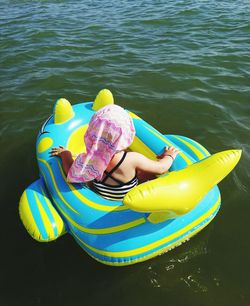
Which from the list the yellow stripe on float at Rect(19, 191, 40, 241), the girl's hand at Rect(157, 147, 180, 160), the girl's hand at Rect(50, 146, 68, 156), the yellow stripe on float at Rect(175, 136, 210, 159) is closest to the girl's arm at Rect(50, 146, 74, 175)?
the girl's hand at Rect(50, 146, 68, 156)

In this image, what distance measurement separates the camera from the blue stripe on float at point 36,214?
2635 millimetres

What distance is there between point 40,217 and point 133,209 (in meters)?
1.08

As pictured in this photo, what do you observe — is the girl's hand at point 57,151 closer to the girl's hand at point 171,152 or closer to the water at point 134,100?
the water at point 134,100

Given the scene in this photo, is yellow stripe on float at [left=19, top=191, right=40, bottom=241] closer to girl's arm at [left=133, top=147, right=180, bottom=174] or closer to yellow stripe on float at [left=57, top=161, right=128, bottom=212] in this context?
yellow stripe on float at [left=57, top=161, right=128, bottom=212]

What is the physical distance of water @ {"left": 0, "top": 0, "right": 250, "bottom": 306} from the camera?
2691mm

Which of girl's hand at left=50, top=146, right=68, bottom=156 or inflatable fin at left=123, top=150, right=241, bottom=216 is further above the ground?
inflatable fin at left=123, top=150, right=241, bottom=216

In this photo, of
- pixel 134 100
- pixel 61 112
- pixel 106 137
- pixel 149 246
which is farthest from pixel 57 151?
pixel 134 100

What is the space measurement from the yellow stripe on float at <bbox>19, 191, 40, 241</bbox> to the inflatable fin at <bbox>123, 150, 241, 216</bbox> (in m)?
1.08

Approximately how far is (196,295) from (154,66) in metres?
4.60

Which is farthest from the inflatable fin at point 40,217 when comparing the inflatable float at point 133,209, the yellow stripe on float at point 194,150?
the yellow stripe on float at point 194,150

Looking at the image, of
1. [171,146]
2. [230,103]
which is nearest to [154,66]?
[230,103]

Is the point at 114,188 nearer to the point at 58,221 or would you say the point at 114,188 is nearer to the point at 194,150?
the point at 58,221

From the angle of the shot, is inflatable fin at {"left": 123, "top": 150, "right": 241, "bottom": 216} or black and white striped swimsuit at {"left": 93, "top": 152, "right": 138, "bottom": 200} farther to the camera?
black and white striped swimsuit at {"left": 93, "top": 152, "right": 138, "bottom": 200}

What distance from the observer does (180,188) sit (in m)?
2.12
